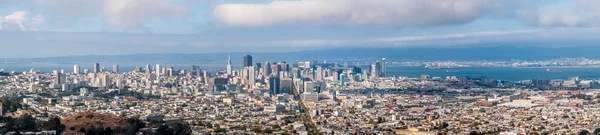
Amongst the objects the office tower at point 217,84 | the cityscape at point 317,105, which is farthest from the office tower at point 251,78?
the office tower at point 217,84

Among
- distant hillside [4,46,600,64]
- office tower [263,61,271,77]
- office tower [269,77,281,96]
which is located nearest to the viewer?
office tower [269,77,281,96]

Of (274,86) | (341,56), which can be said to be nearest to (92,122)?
(274,86)

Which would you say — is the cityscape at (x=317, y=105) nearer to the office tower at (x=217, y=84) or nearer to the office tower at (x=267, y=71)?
the office tower at (x=217, y=84)

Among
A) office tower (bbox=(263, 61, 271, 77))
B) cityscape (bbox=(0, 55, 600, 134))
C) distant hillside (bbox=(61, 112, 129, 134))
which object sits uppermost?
office tower (bbox=(263, 61, 271, 77))

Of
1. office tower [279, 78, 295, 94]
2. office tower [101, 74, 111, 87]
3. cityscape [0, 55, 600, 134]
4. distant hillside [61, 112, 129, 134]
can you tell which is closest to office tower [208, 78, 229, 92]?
cityscape [0, 55, 600, 134]

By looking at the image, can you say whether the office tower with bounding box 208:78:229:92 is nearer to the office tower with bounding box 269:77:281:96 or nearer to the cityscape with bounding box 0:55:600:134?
the cityscape with bounding box 0:55:600:134

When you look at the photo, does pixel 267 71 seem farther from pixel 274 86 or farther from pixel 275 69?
pixel 274 86

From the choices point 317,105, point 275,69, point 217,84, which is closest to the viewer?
point 317,105

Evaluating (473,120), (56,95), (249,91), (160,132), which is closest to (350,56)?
(249,91)
